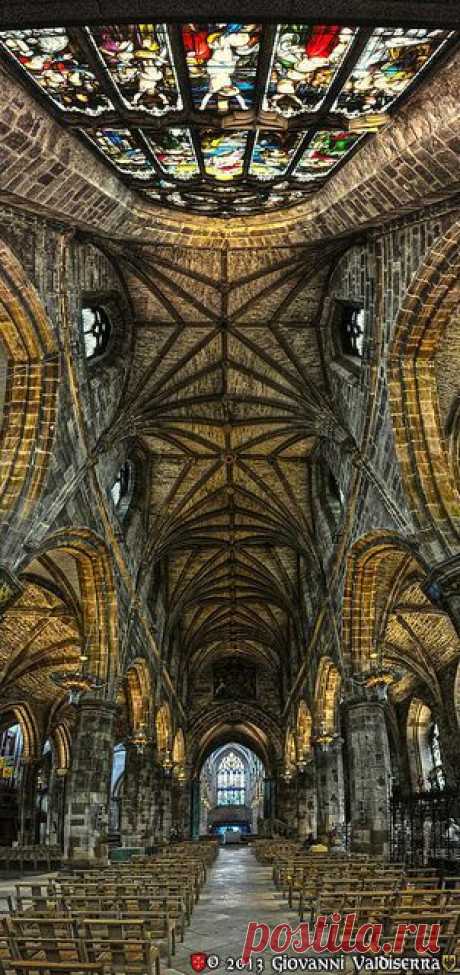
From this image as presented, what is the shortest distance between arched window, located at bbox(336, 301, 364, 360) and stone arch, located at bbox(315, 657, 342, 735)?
1390 centimetres

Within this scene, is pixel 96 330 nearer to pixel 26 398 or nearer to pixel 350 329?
pixel 26 398

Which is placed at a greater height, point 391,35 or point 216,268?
point 216,268

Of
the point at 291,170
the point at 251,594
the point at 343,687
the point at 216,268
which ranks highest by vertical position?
the point at 216,268

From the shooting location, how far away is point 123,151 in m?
11.7

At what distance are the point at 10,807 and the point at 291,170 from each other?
1385 inches

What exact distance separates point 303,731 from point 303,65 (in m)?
32.1

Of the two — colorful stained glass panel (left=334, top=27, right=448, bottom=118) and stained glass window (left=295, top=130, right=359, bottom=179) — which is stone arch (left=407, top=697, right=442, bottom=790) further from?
colorful stained glass panel (left=334, top=27, right=448, bottom=118)

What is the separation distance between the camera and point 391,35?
852cm

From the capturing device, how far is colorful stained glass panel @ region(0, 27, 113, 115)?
8500 mm

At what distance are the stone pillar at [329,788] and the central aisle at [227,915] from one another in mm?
8832

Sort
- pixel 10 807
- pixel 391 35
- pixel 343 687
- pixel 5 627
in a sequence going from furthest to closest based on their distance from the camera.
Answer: pixel 10 807, pixel 5 627, pixel 343 687, pixel 391 35

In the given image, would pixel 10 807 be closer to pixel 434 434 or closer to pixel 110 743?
pixel 110 743

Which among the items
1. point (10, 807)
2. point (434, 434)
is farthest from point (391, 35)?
point (10, 807)

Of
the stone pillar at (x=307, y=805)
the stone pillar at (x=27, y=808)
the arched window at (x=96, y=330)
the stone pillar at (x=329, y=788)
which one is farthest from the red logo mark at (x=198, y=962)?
the stone pillar at (x=27, y=808)
